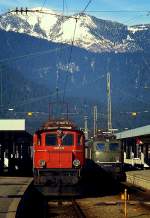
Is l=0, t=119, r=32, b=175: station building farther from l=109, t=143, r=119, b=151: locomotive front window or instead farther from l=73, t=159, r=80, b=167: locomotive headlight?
l=73, t=159, r=80, b=167: locomotive headlight

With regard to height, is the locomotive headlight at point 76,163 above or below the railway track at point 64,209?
above

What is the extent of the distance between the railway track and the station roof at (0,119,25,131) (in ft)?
82.1

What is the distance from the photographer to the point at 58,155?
97.7 feet

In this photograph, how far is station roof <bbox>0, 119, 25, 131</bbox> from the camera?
5397cm

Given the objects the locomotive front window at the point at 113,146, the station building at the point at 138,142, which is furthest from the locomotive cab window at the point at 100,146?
the station building at the point at 138,142

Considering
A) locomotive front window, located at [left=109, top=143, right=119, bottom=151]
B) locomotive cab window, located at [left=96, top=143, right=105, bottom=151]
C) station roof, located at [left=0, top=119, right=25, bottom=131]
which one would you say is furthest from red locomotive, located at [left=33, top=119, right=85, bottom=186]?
station roof, located at [left=0, top=119, right=25, bottom=131]

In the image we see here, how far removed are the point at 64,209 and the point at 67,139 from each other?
211 inches

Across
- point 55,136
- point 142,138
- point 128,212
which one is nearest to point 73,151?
point 55,136

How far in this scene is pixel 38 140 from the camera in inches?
1196

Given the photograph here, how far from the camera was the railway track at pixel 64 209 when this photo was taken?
23234mm

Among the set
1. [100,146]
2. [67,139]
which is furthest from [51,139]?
[100,146]

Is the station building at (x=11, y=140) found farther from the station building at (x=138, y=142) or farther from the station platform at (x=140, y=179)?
the station platform at (x=140, y=179)

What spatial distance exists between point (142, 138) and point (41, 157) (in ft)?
141

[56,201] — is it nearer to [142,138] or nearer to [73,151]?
[73,151]
